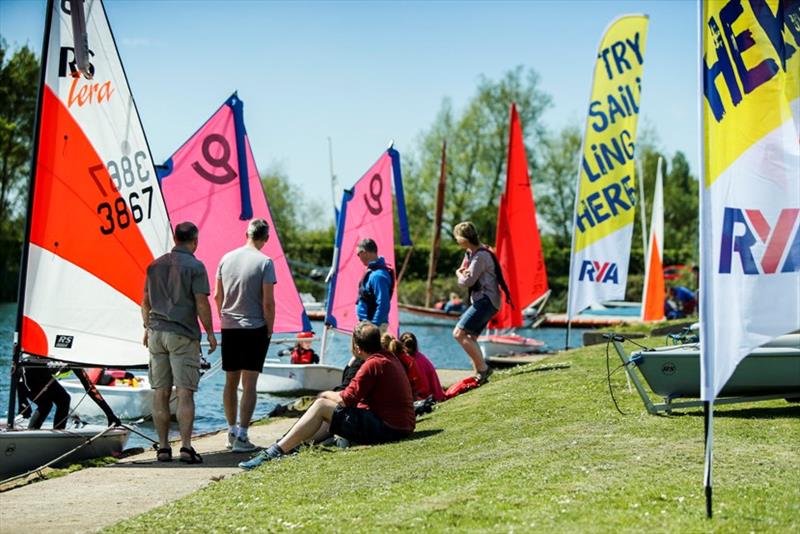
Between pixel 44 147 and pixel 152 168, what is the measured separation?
94cm

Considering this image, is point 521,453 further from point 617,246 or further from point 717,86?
point 617,246

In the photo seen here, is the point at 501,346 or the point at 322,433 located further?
the point at 501,346

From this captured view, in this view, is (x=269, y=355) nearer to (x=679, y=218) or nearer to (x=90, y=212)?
(x=90, y=212)

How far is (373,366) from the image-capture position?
824 cm

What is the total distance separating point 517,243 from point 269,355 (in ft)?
20.6

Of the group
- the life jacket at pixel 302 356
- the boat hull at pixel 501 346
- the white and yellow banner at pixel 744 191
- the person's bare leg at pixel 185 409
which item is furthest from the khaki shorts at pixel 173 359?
the boat hull at pixel 501 346

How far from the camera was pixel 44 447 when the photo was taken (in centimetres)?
848

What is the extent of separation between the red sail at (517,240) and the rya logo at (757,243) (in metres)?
17.2

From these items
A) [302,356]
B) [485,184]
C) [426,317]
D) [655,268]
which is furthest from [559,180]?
[302,356]

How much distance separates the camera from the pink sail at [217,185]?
13141 millimetres

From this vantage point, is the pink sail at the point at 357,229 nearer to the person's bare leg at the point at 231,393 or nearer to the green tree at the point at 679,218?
the person's bare leg at the point at 231,393

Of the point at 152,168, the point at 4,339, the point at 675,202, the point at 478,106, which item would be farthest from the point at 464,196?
the point at 152,168

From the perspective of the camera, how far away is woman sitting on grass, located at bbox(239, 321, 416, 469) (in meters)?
8.20

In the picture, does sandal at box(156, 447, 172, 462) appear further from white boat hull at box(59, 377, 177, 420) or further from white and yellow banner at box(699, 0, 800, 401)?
white boat hull at box(59, 377, 177, 420)
